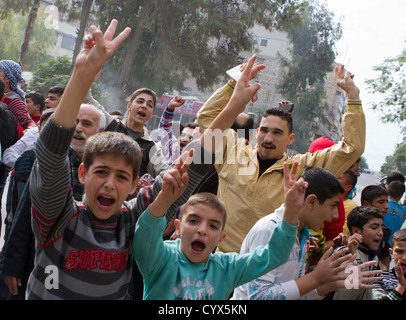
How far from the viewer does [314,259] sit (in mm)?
3115

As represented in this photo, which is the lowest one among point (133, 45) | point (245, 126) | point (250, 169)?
point (250, 169)

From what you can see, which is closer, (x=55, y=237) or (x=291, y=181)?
(x=55, y=237)

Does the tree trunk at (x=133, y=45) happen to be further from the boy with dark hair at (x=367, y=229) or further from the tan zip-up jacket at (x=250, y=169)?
the tan zip-up jacket at (x=250, y=169)

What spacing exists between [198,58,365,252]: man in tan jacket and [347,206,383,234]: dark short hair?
105 cm

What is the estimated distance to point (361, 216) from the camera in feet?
13.8

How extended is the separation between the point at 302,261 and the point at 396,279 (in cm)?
116

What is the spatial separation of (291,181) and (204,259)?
58 cm

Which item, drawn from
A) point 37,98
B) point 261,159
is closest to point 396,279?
point 261,159

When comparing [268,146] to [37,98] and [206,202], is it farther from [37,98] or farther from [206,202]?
[37,98]

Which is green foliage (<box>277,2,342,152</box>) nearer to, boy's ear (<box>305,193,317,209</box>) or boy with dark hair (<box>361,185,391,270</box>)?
boy with dark hair (<box>361,185,391,270</box>)

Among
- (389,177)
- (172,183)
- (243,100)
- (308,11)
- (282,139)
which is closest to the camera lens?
(172,183)

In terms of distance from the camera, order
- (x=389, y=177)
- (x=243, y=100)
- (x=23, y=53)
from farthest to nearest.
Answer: (x=23, y=53) < (x=389, y=177) < (x=243, y=100)
